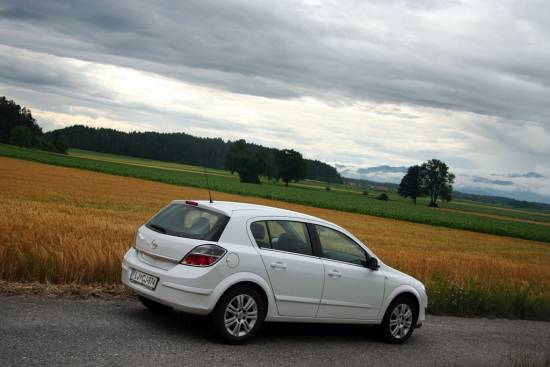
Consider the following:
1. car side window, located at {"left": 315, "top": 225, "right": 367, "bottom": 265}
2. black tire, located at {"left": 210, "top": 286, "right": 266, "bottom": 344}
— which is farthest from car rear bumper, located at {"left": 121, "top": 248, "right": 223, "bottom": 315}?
car side window, located at {"left": 315, "top": 225, "right": 367, "bottom": 265}

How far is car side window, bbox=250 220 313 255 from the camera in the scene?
7.30 meters

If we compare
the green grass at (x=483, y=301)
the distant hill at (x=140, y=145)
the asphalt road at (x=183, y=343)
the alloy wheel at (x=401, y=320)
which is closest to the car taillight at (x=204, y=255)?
the asphalt road at (x=183, y=343)

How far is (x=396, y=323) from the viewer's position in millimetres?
8500

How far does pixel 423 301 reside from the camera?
8781 mm

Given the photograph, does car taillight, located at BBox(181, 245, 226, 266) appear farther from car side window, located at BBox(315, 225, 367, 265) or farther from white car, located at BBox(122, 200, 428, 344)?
car side window, located at BBox(315, 225, 367, 265)

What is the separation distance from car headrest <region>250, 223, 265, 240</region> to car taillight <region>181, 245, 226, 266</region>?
0.53m

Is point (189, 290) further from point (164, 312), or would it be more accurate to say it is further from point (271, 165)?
point (271, 165)

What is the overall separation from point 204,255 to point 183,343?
970mm

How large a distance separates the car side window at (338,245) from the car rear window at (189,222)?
145cm

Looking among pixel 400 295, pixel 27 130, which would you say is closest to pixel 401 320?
pixel 400 295

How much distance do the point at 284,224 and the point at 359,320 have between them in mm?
1724

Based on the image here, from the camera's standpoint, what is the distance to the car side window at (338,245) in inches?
315

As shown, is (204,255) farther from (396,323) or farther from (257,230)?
(396,323)

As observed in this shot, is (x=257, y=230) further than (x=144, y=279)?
Yes
